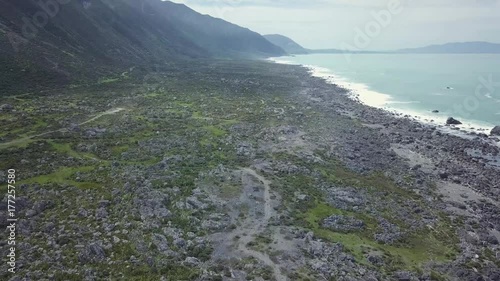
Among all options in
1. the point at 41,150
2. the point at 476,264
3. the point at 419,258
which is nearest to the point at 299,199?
the point at 419,258

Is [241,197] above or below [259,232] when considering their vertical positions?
above

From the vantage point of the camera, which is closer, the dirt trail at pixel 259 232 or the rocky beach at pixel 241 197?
the dirt trail at pixel 259 232

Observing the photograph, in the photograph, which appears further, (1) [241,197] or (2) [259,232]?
(1) [241,197]

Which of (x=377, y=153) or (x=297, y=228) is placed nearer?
(x=297, y=228)

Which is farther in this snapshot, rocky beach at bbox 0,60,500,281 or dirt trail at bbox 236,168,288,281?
rocky beach at bbox 0,60,500,281

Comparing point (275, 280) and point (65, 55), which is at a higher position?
point (65, 55)

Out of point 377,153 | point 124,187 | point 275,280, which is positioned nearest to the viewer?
point 275,280

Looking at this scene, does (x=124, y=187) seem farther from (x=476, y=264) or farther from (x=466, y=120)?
(x=466, y=120)

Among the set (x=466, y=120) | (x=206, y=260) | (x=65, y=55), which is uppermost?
(x=65, y=55)
